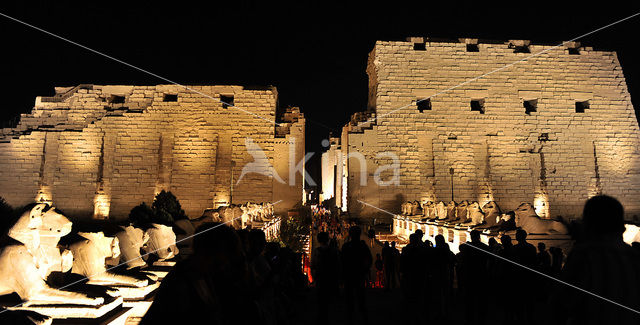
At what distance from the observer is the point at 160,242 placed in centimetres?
554

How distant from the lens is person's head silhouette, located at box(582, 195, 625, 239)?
5.96ft

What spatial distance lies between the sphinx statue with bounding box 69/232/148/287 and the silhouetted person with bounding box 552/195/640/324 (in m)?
3.86

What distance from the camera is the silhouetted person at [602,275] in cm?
174

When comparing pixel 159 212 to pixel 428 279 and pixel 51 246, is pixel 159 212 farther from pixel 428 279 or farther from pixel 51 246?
pixel 428 279

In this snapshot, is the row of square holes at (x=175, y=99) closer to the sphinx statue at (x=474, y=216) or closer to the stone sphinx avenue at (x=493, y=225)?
the stone sphinx avenue at (x=493, y=225)

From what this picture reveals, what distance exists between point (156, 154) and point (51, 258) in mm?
17872

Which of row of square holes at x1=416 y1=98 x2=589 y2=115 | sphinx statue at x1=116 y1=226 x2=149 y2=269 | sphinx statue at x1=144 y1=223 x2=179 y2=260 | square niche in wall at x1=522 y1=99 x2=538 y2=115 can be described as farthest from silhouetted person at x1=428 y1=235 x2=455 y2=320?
square niche in wall at x1=522 y1=99 x2=538 y2=115

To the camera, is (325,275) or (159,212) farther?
(159,212)

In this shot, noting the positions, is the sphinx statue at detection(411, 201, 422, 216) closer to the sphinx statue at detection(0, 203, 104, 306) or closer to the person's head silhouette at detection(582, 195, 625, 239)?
the sphinx statue at detection(0, 203, 104, 306)

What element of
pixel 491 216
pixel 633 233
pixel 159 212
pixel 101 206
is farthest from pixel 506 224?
pixel 101 206

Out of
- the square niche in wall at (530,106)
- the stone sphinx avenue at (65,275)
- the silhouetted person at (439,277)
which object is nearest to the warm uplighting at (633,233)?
the silhouetted person at (439,277)

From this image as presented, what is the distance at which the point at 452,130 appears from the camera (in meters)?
19.3

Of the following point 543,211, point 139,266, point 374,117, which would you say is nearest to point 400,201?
point 374,117

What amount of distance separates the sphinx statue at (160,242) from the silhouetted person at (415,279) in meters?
3.52
